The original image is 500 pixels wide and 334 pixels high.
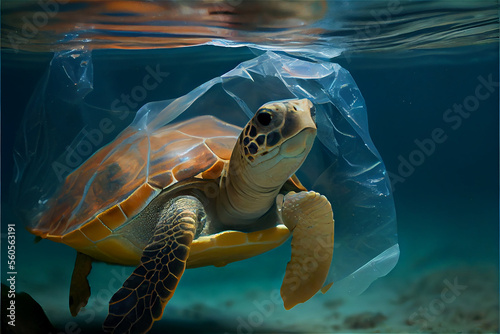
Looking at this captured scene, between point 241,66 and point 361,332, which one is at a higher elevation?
point 241,66

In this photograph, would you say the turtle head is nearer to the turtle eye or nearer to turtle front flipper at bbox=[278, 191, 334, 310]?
the turtle eye

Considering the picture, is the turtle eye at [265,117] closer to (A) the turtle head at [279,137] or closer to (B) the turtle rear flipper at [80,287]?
(A) the turtle head at [279,137]

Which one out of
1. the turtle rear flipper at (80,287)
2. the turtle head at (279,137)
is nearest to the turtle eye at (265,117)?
the turtle head at (279,137)

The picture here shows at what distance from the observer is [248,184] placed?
2.48 meters

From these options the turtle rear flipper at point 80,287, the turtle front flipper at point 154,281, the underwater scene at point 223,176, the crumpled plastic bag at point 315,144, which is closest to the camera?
the turtle front flipper at point 154,281

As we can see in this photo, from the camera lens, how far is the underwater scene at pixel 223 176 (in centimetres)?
246

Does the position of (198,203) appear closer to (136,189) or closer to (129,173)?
(136,189)

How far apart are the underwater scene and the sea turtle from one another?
13mm

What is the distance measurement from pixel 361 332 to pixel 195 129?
2.51 metres

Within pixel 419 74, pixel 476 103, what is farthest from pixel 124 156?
pixel 476 103

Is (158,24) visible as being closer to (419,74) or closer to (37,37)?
(37,37)

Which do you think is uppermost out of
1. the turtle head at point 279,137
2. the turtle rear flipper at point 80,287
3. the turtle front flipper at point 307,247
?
the turtle head at point 279,137

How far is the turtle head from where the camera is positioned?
211 cm

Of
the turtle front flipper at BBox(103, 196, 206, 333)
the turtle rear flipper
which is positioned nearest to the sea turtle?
the turtle front flipper at BBox(103, 196, 206, 333)
